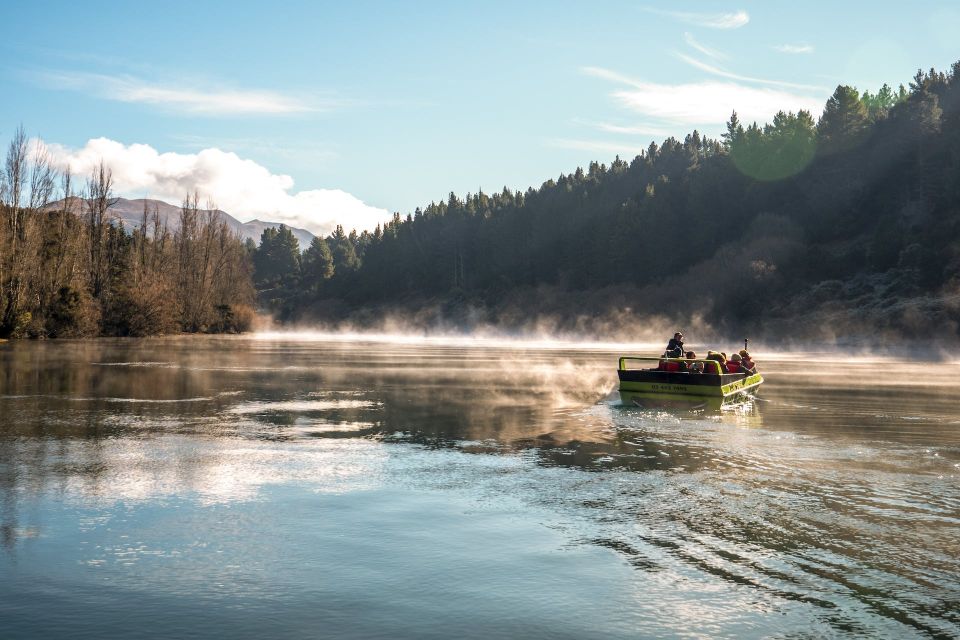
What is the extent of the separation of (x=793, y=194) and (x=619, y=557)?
11422cm

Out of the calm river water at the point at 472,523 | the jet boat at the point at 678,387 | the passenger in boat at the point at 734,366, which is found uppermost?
the passenger in boat at the point at 734,366

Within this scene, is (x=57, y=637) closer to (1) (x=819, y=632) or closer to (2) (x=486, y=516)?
(2) (x=486, y=516)

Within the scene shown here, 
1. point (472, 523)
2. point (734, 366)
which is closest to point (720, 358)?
point (734, 366)

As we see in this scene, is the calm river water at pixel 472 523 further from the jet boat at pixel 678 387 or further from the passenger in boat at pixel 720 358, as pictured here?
the passenger in boat at pixel 720 358

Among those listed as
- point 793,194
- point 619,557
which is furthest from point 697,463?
point 793,194

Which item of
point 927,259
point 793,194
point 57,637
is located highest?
point 793,194

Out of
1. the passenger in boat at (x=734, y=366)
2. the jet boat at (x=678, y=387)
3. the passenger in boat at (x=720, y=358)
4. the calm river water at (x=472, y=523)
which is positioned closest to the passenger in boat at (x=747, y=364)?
the passenger in boat at (x=734, y=366)

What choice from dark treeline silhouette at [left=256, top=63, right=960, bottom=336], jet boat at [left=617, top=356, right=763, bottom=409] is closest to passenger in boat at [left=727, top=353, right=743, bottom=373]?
jet boat at [left=617, top=356, right=763, bottom=409]

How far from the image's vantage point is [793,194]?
115 meters

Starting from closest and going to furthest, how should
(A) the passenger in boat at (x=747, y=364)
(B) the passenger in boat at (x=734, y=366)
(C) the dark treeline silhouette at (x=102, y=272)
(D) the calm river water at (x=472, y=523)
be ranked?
(D) the calm river water at (x=472, y=523)
(B) the passenger in boat at (x=734, y=366)
(A) the passenger in boat at (x=747, y=364)
(C) the dark treeline silhouette at (x=102, y=272)

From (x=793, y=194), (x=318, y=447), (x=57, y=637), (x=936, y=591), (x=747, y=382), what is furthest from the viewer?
(x=793, y=194)

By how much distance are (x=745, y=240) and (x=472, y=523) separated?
10443 cm

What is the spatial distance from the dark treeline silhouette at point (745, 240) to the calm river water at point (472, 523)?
59684mm

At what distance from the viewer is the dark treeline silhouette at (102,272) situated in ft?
227
